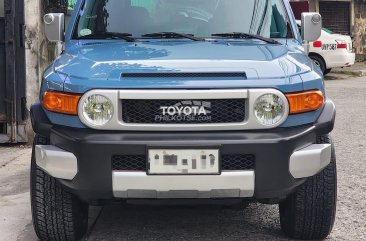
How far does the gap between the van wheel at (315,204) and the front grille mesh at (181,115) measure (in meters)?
0.59

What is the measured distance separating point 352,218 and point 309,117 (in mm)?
1301

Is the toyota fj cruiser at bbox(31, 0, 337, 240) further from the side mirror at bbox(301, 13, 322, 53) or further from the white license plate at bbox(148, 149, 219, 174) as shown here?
the side mirror at bbox(301, 13, 322, 53)

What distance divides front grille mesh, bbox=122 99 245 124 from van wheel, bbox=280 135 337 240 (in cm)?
59

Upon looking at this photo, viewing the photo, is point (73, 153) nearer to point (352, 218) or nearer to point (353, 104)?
point (352, 218)

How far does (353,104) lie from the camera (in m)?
10.8

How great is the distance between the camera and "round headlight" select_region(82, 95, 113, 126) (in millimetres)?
3150

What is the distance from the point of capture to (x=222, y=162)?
124 inches

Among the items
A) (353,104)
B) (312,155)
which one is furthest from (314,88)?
(353,104)

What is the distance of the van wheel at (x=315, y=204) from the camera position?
11.5ft

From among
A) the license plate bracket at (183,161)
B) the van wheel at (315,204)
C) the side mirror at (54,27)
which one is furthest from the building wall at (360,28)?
the license plate bracket at (183,161)

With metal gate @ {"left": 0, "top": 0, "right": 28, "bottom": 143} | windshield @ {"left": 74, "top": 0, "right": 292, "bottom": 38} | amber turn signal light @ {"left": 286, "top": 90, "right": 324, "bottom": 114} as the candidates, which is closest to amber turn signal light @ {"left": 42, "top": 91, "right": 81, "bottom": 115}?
windshield @ {"left": 74, "top": 0, "right": 292, "bottom": 38}

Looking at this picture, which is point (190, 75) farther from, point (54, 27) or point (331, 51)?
point (331, 51)

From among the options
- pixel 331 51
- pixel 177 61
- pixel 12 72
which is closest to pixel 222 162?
pixel 177 61

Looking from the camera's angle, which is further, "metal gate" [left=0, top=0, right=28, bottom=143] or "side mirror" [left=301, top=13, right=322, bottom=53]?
"metal gate" [left=0, top=0, right=28, bottom=143]
